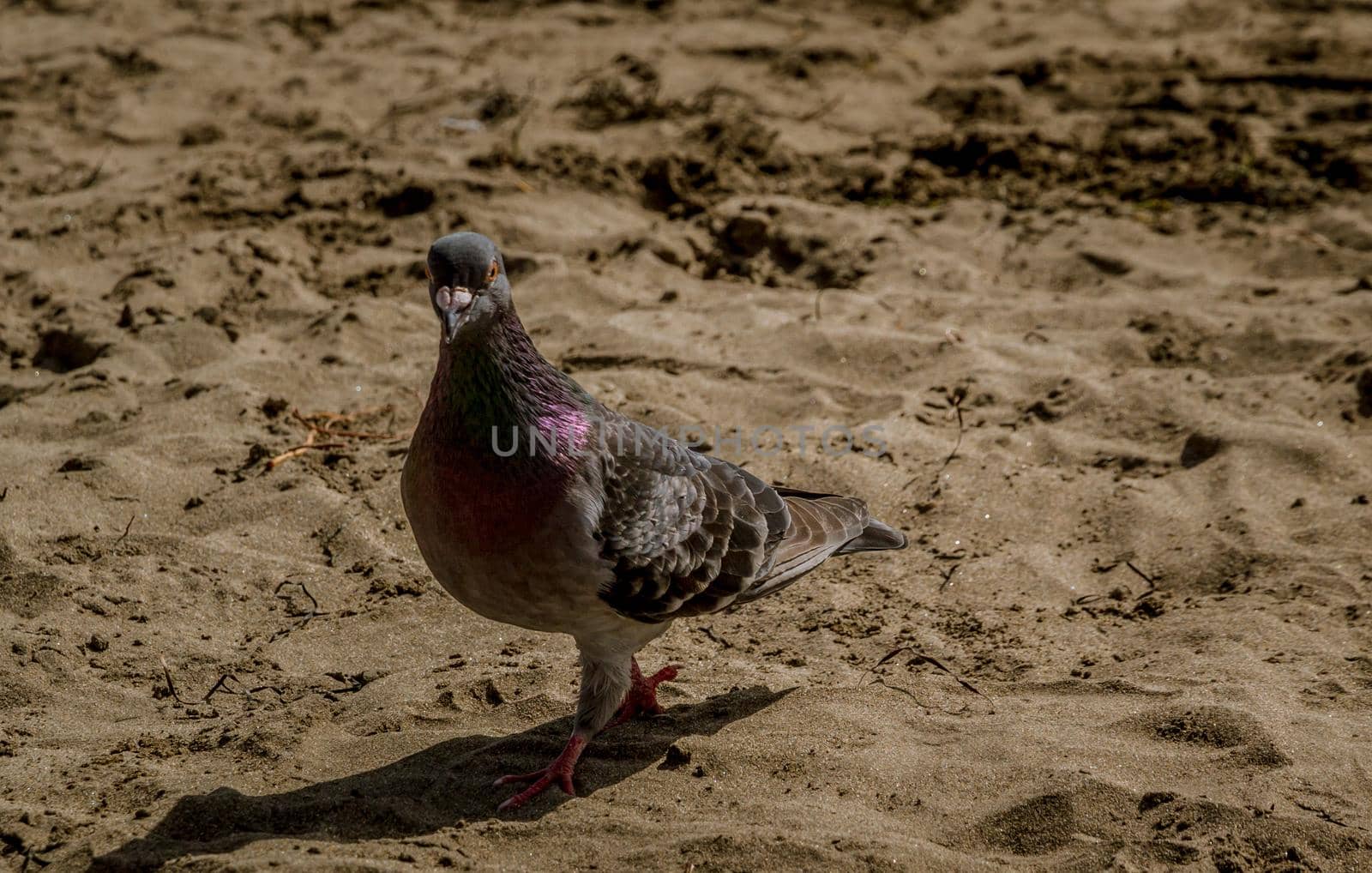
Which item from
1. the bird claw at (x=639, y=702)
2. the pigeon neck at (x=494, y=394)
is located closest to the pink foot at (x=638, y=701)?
the bird claw at (x=639, y=702)

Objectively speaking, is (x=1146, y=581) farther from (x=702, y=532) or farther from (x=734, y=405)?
(x=734, y=405)

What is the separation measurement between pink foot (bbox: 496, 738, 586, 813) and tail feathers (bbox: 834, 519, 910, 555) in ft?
3.74

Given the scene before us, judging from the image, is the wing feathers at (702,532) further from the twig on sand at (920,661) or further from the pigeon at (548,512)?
the twig on sand at (920,661)

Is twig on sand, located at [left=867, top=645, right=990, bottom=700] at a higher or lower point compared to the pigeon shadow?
higher

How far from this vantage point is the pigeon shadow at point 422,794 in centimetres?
340

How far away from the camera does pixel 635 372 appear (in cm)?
588

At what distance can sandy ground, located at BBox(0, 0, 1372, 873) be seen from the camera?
3.62 meters

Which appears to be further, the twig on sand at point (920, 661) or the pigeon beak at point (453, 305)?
the twig on sand at point (920, 661)

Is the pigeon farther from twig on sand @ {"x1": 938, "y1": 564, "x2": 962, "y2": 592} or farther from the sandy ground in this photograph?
twig on sand @ {"x1": 938, "y1": 564, "x2": 962, "y2": 592}

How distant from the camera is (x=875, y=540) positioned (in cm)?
445

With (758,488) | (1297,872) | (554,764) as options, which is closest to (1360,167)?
(758,488)

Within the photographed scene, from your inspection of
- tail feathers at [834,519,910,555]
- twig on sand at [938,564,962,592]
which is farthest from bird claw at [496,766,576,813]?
twig on sand at [938,564,962,592]

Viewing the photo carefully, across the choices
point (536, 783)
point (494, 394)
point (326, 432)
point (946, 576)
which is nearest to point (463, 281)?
point (494, 394)

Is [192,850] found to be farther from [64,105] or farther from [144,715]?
[64,105]
